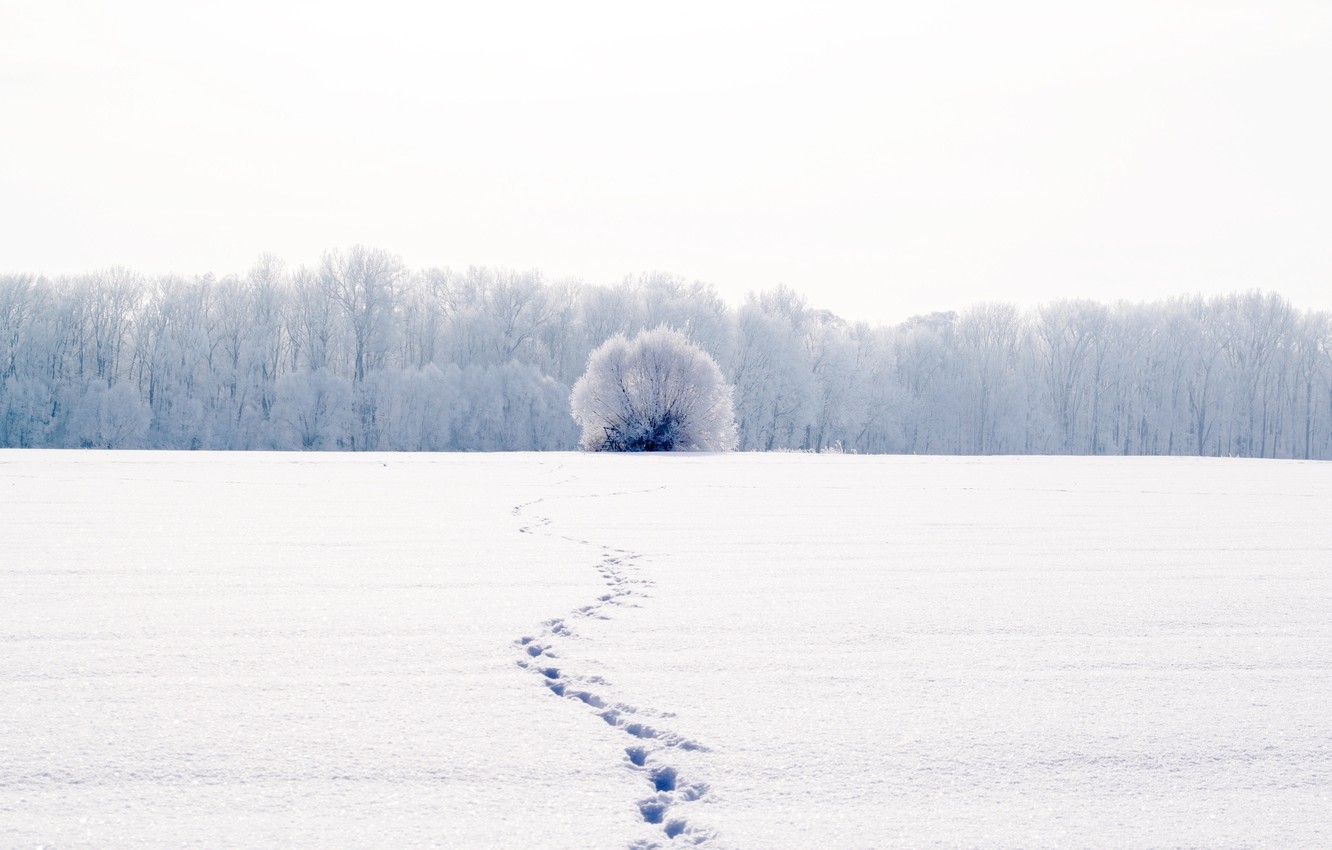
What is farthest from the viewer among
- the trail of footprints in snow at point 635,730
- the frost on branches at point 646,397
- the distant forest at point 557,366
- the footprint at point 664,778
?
the distant forest at point 557,366

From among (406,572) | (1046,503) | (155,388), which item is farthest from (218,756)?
(155,388)

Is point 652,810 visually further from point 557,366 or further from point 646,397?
point 557,366

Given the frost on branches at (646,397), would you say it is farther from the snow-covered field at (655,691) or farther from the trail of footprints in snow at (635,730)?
the trail of footprints in snow at (635,730)

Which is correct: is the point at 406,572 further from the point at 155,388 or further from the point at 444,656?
the point at 155,388

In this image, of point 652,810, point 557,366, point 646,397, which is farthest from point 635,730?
point 557,366

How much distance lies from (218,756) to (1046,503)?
937cm

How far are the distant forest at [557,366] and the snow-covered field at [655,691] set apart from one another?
32.7 meters

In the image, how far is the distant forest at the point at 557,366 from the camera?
140 ft

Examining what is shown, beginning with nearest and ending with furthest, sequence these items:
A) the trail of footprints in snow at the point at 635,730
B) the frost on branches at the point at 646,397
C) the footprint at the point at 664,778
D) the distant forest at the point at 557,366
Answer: the trail of footprints in snow at the point at 635,730 < the footprint at the point at 664,778 < the frost on branches at the point at 646,397 < the distant forest at the point at 557,366

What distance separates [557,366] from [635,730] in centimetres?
4578

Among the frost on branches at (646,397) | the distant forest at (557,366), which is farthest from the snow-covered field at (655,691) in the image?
the distant forest at (557,366)

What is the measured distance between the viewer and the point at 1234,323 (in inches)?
2096

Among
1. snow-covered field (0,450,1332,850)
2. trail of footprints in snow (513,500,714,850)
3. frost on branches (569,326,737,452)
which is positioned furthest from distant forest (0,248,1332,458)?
trail of footprints in snow (513,500,714,850)

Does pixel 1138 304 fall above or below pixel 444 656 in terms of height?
above
